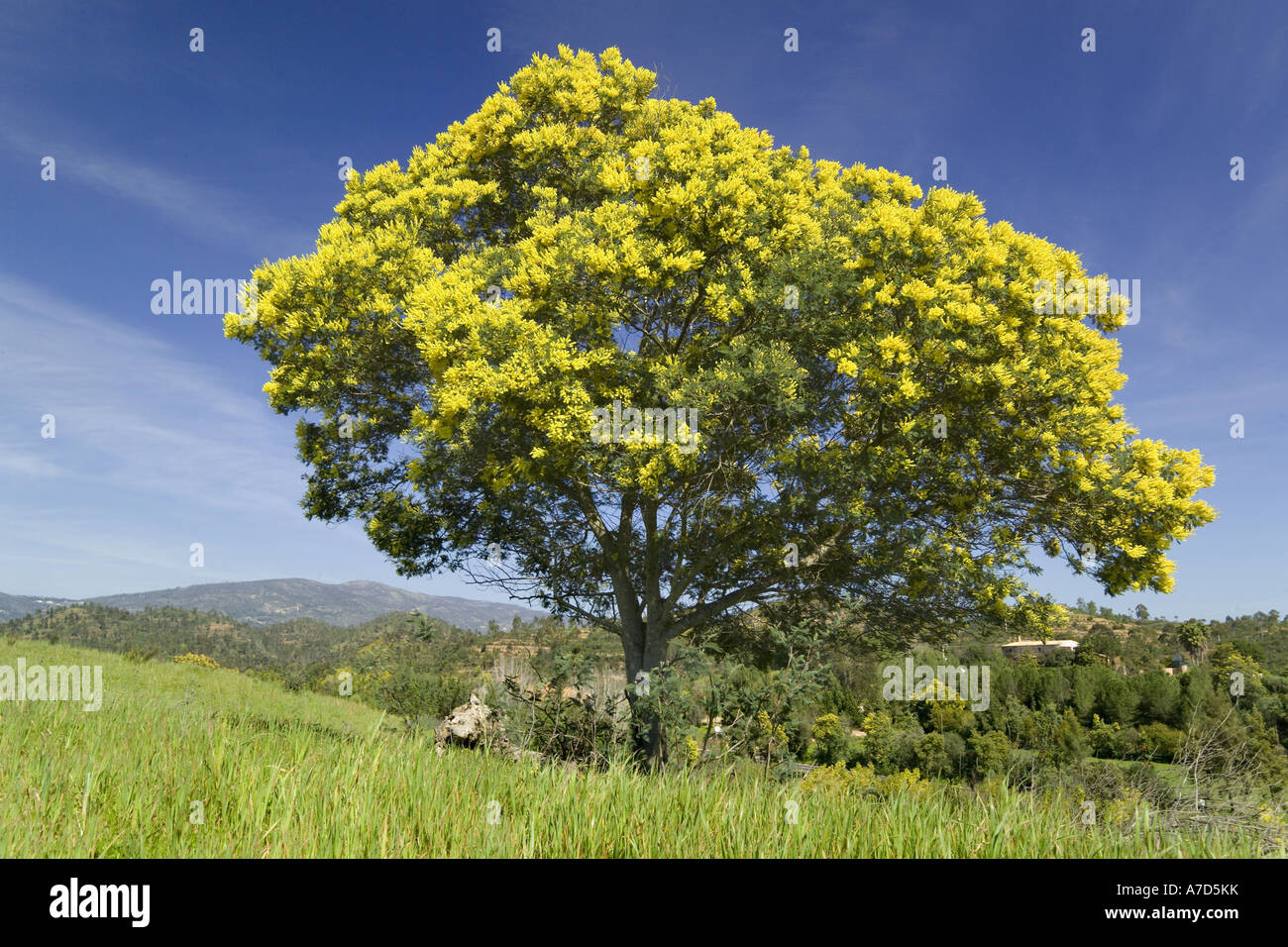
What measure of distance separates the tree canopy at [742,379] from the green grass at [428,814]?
14.6 ft

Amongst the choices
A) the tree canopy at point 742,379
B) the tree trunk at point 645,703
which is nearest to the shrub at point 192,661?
the tree canopy at point 742,379

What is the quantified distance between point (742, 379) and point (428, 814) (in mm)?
5739

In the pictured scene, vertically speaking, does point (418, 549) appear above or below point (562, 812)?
above

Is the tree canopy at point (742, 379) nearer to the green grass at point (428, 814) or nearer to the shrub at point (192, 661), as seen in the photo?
the green grass at point (428, 814)

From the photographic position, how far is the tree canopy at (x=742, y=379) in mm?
8117

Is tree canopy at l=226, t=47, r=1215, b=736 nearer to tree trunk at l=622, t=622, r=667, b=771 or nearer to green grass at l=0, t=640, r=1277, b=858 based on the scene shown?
tree trunk at l=622, t=622, r=667, b=771

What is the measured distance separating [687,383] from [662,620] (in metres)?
4.83

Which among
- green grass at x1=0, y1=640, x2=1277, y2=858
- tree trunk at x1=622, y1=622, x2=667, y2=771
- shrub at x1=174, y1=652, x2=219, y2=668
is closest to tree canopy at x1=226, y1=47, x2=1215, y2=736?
tree trunk at x1=622, y1=622, x2=667, y2=771

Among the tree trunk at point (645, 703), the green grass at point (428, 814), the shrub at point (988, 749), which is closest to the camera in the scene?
the green grass at point (428, 814)

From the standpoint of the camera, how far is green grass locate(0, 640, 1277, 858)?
2893 millimetres
